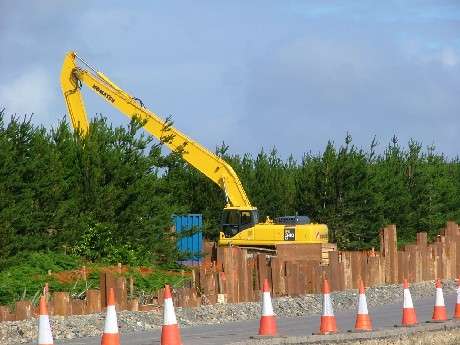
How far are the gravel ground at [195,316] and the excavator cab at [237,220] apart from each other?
9853 millimetres

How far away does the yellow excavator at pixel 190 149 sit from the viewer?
41.9m

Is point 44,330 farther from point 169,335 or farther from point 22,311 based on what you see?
point 22,311

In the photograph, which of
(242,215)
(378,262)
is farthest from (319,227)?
(378,262)

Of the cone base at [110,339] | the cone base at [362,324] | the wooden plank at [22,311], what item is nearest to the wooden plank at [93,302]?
the wooden plank at [22,311]

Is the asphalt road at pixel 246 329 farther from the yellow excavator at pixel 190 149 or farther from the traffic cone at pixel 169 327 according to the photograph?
the yellow excavator at pixel 190 149

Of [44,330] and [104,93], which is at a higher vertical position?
[104,93]

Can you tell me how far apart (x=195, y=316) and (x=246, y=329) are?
352cm

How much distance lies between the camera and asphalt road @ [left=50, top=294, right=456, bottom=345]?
17686 millimetres

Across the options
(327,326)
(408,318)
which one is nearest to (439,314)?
(408,318)

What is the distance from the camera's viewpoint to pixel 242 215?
141ft

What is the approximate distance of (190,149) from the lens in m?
43.9

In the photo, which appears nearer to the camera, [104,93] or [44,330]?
[44,330]

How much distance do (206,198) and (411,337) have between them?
34.4m

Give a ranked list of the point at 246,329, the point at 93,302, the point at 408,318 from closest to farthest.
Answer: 1. the point at 408,318
2. the point at 246,329
3. the point at 93,302
